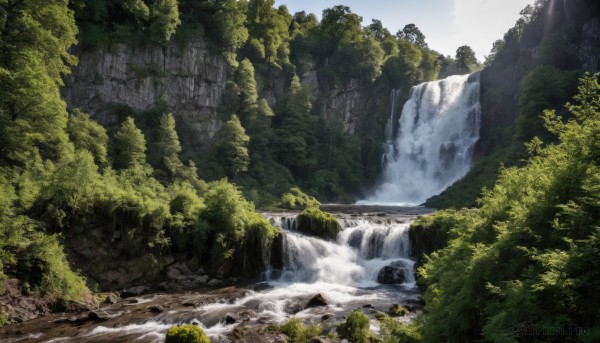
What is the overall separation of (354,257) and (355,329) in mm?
10943

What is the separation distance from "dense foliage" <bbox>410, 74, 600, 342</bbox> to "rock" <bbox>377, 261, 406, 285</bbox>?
13.1 metres

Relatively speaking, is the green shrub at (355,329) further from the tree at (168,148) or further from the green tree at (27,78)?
the tree at (168,148)

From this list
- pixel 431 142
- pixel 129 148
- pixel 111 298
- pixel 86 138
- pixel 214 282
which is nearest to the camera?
pixel 111 298

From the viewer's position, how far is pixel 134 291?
1812 centimetres

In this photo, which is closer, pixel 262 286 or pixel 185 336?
pixel 185 336

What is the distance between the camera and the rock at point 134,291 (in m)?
17.8

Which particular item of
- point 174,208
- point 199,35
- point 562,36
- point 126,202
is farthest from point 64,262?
point 562,36

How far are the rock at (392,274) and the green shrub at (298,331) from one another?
883cm

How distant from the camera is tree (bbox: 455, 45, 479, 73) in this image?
81312 millimetres

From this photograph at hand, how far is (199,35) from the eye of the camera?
4622cm

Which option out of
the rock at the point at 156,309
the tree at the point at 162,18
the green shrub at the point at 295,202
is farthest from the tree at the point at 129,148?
the rock at the point at 156,309

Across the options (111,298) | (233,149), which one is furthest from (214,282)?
(233,149)

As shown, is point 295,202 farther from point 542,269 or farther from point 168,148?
point 542,269

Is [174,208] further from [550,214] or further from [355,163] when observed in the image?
[355,163]
